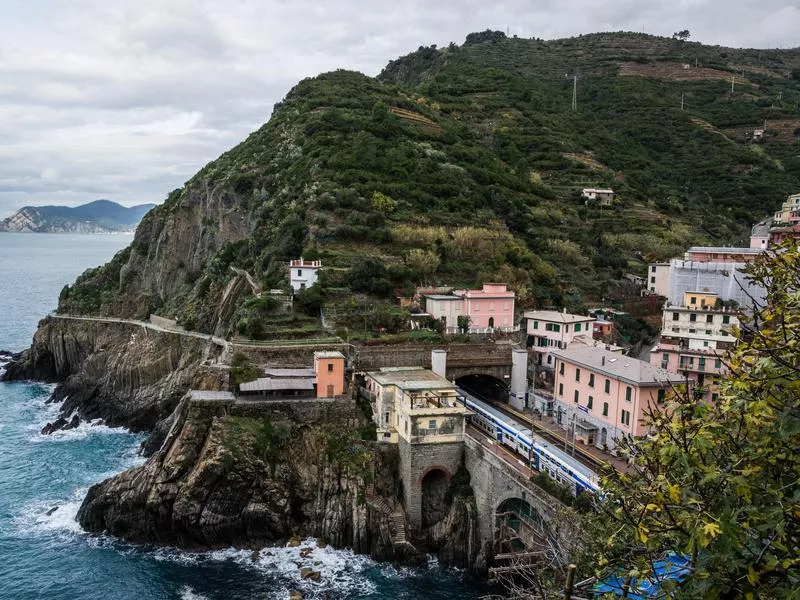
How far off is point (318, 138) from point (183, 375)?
119 ft

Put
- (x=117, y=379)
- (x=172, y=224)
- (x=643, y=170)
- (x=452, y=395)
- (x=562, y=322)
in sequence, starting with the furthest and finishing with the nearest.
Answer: (x=643, y=170)
(x=172, y=224)
(x=117, y=379)
(x=562, y=322)
(x=452, y=395)

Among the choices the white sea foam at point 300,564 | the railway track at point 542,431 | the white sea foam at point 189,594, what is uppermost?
the railway track at point 542,431

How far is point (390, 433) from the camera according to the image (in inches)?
1510

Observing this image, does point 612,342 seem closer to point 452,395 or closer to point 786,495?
point 452,395

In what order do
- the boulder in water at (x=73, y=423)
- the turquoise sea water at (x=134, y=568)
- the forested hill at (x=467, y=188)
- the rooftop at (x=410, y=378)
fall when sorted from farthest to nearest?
the forested hill at (x=467, y=188)
the boulder in water at (x=73, y=423)
the rooftop at (x=410, y=378)
the turquoise sea water at (x=134, y=568)

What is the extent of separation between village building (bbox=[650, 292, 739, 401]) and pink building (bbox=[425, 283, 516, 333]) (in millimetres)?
11888

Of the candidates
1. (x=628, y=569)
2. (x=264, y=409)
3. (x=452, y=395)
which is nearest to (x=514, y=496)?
(x=452, y=395)

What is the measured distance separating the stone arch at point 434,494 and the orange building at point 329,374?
26.3ft

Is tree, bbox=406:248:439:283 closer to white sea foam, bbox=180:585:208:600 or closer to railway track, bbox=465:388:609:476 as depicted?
railway track, bbox=465:388:609:476

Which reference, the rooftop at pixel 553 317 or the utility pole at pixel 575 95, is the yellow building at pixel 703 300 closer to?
the rooftop at pixel 553 317

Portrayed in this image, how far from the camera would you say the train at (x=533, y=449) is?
29.8 meters

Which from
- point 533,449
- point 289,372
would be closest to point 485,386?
point 533,449

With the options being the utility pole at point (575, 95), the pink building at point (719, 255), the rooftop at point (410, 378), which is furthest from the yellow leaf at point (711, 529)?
the utility pole at point (575, 95)

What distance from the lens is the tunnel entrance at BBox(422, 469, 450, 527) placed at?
36.2 meters
